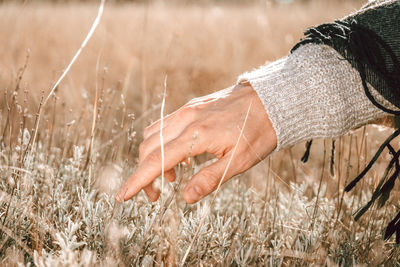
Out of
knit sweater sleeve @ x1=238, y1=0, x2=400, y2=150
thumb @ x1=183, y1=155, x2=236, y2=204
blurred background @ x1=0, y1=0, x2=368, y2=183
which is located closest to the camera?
thumb @ x1=183, y1=155, x2=236, y2=204

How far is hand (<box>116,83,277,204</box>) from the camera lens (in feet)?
4.15

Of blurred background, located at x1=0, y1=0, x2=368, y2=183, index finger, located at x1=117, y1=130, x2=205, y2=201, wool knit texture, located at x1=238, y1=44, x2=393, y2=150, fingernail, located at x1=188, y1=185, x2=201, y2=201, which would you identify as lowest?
blurred background, located at x1=0, y1=0, x2=368, y2=183

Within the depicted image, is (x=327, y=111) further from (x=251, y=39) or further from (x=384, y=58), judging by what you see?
(x=251, y=39)

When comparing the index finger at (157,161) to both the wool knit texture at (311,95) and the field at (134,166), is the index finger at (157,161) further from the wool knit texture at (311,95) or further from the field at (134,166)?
the wool knit texture at (311,95)

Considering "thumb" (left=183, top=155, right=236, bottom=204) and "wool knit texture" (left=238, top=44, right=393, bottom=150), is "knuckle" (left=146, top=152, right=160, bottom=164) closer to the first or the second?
"thumb" (left=183, top=155, right=236, bottom=204)

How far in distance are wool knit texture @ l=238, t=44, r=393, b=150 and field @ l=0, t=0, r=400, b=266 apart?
0.84 ft

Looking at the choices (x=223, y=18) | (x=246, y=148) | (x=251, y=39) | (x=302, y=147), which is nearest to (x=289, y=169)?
(x=302, y=147)

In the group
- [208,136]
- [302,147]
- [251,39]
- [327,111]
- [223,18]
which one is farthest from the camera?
[223,18]

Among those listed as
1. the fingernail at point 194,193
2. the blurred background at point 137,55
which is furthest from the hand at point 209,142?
the blurred background at point 137,55

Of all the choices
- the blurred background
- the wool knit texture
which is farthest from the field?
the wool knit texture

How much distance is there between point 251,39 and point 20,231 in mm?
6662

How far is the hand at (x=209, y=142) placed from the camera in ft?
4.15

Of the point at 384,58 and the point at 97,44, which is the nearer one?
the point at 384,58

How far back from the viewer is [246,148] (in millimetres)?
1285
